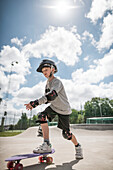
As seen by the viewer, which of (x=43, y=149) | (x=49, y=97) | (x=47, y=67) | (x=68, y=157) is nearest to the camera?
A: (x=43, y=149)

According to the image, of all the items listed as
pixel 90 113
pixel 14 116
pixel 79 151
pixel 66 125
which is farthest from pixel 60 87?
pixel 90 113

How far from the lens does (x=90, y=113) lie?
2387 inches

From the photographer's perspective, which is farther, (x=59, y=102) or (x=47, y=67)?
(x=47, y=67)

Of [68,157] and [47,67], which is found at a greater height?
[47,67]

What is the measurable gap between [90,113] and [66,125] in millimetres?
61632

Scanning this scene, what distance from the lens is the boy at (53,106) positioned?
2.35 metres

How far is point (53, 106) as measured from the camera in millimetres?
2734

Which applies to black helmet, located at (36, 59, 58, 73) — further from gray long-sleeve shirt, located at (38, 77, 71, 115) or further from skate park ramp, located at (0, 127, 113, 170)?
skate park ramp, located at (0, 127, 113, 170)

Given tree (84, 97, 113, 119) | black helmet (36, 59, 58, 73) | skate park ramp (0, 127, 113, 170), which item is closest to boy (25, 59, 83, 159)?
black helmet (36, 59, 58, 73)

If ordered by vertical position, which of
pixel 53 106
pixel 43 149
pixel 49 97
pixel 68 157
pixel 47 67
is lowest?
pixel 68 157

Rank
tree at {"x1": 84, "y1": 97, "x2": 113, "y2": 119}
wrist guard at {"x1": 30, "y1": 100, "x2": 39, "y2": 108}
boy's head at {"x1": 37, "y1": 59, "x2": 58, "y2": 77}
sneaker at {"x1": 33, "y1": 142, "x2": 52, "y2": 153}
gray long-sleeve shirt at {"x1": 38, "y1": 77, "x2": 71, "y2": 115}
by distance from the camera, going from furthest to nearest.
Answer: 1. tree at {"x1": 84, "y1": 97, "x2": 113, "y2": 119}
2. boy's head at {"x1": 37, "y1": 59, "x2": 58, "y2": 77}
3. gray long-sleeve shirt at {"x1": 38, "y1": 77, "x2": 71, "y2": 115}
4. wrist guard at {"x1": 30, "y1": 100, "x2": 39, "y2": 108}
5. sneaker at {"x1": 33, "y1": 142, "x2": 52, "y2": 153}

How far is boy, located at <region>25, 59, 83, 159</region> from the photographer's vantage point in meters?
2.35

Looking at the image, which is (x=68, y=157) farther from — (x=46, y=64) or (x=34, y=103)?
(x=46, y=64)

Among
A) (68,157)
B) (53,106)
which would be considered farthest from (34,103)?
(68,157)
